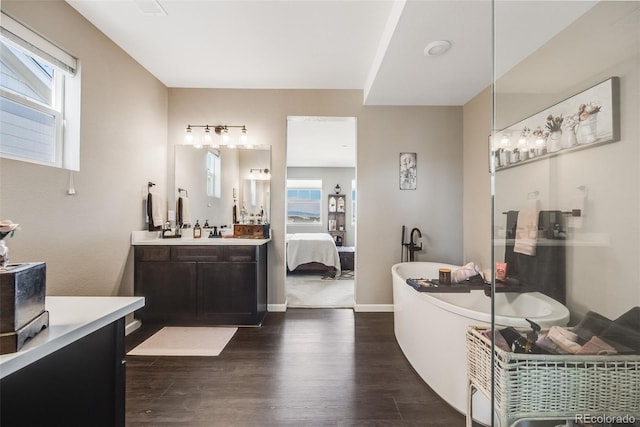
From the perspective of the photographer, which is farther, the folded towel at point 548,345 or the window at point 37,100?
the window at point 37,100

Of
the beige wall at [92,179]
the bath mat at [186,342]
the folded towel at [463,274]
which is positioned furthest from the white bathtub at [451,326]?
the beige wall at [92,179]

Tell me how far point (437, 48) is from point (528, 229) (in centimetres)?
159

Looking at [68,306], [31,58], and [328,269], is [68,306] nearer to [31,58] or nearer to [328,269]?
[31,58]

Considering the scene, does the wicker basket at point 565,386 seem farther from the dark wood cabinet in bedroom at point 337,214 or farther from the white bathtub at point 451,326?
the dark wood cabinet in bedroom at point 337,214

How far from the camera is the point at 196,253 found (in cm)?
283

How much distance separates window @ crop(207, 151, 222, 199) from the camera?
3.40 m

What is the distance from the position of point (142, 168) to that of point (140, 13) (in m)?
1.46

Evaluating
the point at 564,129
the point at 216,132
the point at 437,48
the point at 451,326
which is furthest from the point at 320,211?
the point at 564,129

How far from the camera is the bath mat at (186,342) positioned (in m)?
2.30

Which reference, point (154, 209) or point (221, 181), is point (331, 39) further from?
point (154, 209)

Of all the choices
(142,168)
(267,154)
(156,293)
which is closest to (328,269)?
(267,154)

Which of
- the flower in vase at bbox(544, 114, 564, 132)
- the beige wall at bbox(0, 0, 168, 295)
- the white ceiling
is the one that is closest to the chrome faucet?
the white ceiling

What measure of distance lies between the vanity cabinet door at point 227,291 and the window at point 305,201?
210 inches

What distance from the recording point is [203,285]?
9.23ft
